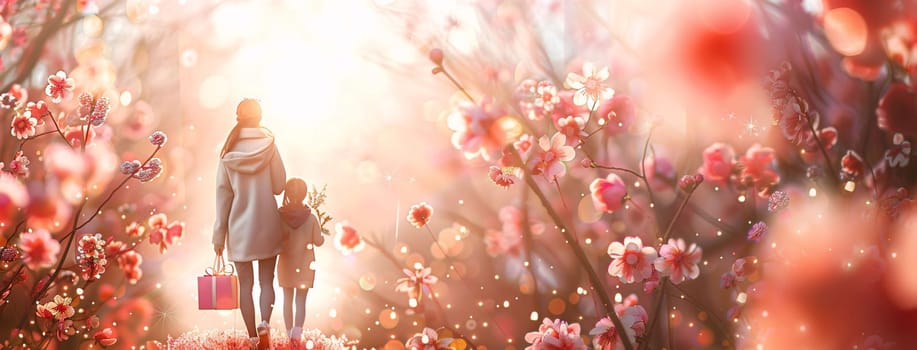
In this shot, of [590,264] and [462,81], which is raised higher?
[462,81]

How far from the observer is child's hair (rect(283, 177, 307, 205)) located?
2396 millimetres

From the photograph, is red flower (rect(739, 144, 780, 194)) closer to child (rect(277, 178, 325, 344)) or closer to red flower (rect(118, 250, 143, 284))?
child (rect(277, 178, 325, 344))

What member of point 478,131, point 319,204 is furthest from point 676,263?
point 319,204

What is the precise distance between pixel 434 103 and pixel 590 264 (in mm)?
740

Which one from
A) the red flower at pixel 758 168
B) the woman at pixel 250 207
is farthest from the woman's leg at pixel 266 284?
the red flower at pixel 758 168

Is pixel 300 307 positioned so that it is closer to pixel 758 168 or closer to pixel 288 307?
pixel 288 307

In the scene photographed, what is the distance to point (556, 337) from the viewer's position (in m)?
2.36

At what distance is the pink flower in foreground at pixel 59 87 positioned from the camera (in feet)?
8.81

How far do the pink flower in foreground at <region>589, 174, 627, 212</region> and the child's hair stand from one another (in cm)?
96

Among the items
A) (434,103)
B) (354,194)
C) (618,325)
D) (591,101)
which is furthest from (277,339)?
(591,101)

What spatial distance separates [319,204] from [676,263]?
3.92ft

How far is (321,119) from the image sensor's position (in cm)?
245

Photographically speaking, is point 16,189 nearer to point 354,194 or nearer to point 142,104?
point 142,104

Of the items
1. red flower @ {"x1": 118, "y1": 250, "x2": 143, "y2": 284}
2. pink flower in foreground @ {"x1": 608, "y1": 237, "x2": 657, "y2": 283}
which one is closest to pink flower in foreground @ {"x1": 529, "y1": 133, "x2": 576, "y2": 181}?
pink flower in foreground @ {"x1": 608, "y1": 237, "x2": 657, "y2": 283}
